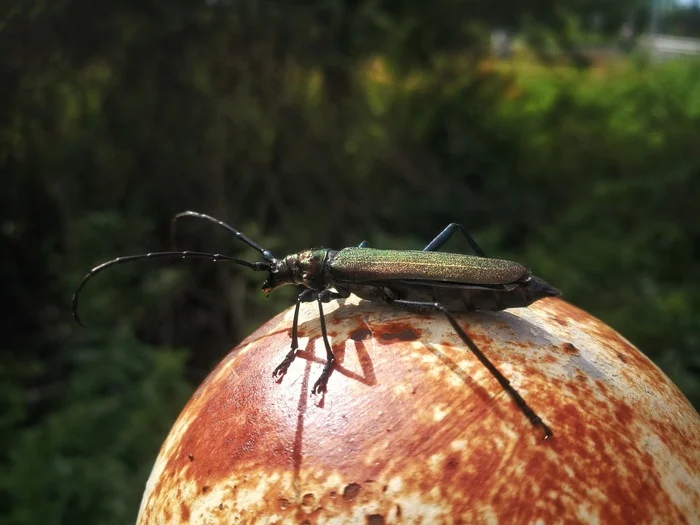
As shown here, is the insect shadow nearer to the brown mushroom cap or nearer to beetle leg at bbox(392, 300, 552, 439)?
the brown mushroom cap

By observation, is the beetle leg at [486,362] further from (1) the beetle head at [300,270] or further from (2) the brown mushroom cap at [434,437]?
(1) the beetle head at [300,270]

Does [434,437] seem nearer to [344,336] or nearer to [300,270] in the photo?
[344,336]

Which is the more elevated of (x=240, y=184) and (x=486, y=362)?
(x=486, y=362)

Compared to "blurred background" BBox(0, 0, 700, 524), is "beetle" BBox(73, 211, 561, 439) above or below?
above

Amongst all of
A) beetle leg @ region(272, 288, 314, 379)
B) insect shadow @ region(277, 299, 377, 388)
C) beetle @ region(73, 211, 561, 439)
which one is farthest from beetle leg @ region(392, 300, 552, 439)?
beetle leg @ region(272, 288, 314, 379)

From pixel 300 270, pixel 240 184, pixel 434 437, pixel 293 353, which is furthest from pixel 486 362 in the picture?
pixel 240 184

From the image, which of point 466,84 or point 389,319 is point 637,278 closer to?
point 466,84
